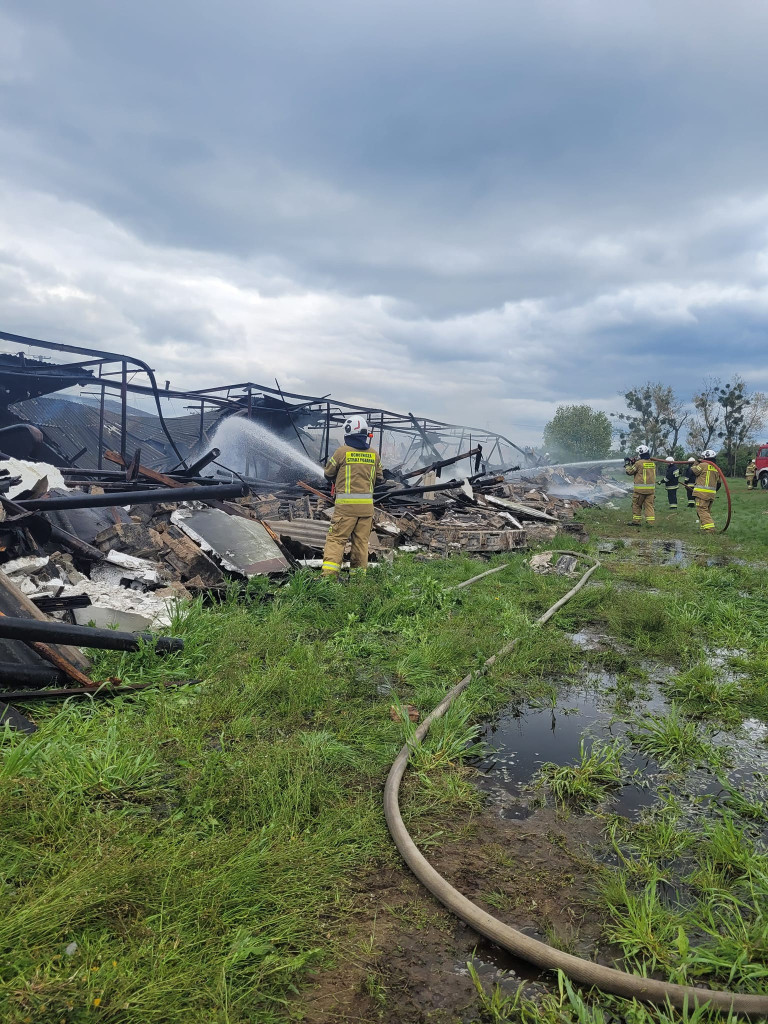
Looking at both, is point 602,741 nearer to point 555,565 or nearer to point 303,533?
point 555,565

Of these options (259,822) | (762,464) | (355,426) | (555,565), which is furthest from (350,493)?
(762,464)

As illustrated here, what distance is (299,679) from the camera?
3.80m

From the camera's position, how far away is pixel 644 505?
593 inches

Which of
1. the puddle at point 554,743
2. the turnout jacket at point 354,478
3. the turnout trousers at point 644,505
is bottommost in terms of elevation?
the puddle at point 554,743

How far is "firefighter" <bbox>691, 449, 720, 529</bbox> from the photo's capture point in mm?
13092

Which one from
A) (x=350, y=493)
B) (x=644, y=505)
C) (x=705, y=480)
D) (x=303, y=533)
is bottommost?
(x=303, y=533)

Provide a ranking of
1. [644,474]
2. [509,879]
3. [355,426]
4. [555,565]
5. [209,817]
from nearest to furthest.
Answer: [509,879], [209,817], [355,426], [555,565], [644,474]

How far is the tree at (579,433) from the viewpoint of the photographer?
61.7 metres

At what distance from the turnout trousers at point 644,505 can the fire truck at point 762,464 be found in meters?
17.6

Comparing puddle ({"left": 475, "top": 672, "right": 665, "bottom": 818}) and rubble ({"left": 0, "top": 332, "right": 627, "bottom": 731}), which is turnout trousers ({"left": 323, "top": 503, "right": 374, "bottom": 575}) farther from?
puddle ({"left": 475, "top": 672, "right": 665, "bottom": 818})

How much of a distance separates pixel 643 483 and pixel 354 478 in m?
10.4

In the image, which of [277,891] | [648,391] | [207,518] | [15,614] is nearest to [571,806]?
[277,891]

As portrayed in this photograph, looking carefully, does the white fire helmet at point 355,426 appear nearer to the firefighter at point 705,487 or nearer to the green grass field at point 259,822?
the green grass field at point 259,822

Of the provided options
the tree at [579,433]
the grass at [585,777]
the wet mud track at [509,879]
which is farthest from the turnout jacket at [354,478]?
the tree at [579,433]
